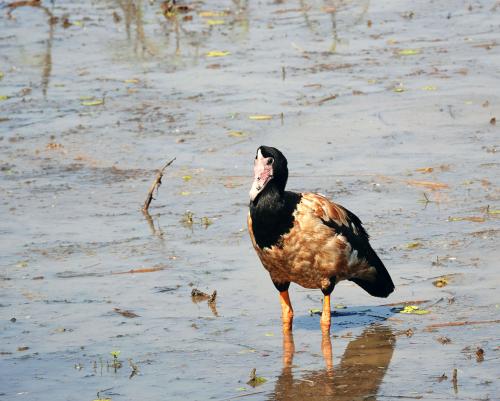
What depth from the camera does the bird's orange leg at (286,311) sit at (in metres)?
8.55

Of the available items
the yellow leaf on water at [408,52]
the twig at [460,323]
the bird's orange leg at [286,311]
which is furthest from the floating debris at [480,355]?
the yellow leaf on water at [408,52]

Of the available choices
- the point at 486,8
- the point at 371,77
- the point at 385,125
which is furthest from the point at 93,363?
the point at 486,8

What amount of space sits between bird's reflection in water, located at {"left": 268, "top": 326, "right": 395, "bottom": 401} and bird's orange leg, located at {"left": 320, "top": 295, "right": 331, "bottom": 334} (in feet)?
0.25

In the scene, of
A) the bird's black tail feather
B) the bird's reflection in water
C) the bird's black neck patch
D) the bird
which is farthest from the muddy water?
the bird's black neck patch

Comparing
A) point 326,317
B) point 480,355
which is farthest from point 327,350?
point 480,355

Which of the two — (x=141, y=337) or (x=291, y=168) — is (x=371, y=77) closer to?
(x=291, y=168)

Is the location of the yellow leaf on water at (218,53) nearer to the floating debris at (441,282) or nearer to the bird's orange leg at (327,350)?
the floating debris at (441,282)

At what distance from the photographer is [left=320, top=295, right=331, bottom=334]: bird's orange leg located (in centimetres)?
850

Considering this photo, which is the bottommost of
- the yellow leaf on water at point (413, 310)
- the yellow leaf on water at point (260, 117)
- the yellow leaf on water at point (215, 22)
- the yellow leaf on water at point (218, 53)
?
the yellow leaf on water at point (413, 310)

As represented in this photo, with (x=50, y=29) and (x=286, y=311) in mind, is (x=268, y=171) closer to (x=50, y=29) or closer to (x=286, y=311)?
(x=286, y=311)

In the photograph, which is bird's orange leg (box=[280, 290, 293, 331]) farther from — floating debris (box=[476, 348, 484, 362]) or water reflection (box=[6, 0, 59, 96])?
water reflection (box=[6, 0, 59, 96])

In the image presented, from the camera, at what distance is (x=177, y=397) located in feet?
24.1

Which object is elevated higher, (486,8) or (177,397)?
(486,8)

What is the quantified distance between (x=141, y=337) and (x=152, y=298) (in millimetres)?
874
